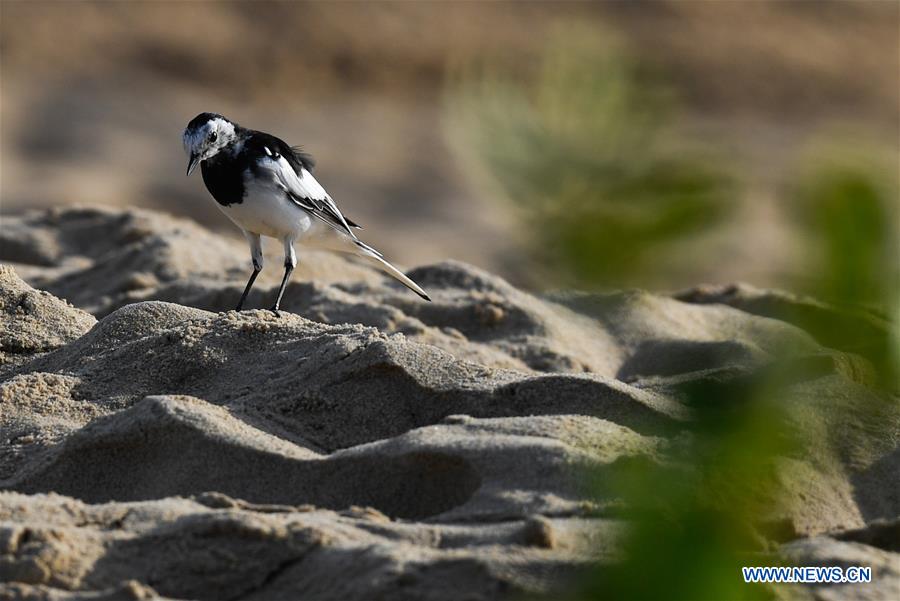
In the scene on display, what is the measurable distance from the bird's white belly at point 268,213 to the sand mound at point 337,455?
764 mm

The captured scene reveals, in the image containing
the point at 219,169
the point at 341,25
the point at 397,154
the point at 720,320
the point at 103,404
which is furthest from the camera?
the point at 341,25

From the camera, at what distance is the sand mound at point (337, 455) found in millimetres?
2240

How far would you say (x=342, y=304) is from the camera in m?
5.52

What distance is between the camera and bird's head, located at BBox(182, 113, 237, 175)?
16.0 feet

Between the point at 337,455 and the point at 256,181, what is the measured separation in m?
2.26

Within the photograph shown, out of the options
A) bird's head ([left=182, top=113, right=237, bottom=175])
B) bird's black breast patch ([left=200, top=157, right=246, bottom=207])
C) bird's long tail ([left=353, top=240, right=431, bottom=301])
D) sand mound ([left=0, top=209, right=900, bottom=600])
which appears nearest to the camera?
sand mound ([left=0, top=209, right=900, bottom=600])

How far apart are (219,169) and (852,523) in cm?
305

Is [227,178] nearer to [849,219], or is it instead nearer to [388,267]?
[388,267]

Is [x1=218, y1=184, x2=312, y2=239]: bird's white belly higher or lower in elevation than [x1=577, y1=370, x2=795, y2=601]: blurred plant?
higher

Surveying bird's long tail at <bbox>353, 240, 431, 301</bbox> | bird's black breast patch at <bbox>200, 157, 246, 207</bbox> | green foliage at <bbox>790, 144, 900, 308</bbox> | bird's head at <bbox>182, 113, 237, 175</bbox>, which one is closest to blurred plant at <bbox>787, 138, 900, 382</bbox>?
green foliage at <bbox>790, 144, 900, 308</bbox>

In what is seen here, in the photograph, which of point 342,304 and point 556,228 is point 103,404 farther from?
point 556,228

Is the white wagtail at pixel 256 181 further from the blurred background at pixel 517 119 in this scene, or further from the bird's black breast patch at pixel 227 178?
the blurred background at pixel 517 119

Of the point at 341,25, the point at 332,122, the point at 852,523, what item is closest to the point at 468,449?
the point at 852,523

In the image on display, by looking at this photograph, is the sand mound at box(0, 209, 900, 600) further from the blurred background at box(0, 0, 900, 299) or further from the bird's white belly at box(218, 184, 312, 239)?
the bird's white belly at box(218, 184, 312, 239)
